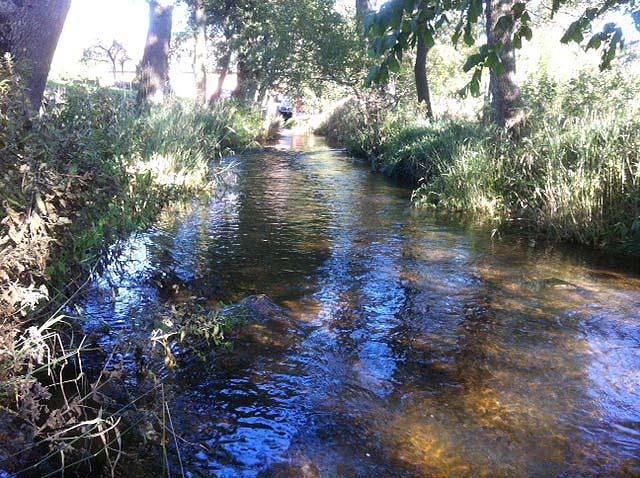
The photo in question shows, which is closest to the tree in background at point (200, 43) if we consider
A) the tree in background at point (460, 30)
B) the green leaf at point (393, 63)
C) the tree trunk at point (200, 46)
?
the tree trunk at point (200, 46)

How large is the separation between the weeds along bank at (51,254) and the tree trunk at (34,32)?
18.4 inches

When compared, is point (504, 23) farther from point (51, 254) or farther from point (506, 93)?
point (506, 93)

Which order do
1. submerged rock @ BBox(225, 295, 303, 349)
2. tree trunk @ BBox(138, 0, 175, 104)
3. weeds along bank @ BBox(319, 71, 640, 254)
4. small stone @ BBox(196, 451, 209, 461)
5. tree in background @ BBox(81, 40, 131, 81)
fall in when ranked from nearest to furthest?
1. small stone @ BBox(196, 451, 209, 461)
2. submerged rock @ BBox(225, 295, 303, 349)
3. weeds along bank @ BBox(319, 71, 640, 254)
4. tree trunk @ BBox(138, 0, 175, 104)
5. tree in background @ BBox(81, 40, 131, 81)

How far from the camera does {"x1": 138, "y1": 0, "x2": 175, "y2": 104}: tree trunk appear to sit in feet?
49.2

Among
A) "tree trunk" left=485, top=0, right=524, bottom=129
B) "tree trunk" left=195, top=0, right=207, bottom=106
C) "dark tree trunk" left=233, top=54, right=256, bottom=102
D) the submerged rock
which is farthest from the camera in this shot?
"dark tree trunk" left=233, top=54, right=256, bottom=102

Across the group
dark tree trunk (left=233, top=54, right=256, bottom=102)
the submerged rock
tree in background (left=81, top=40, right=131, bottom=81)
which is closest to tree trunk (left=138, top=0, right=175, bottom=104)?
dark tree trunk (left=233, top=54, right=256, bottom=102)

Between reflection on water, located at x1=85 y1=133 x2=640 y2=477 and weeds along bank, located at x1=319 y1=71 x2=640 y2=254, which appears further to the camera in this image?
weeds along bank, located at x1=319 y1=71 x2=640 y2=254

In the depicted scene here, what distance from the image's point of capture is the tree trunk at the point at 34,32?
4387mm

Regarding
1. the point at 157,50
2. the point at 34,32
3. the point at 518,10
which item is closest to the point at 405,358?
the point at 518,10

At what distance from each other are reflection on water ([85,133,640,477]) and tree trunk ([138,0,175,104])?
8.82 metres

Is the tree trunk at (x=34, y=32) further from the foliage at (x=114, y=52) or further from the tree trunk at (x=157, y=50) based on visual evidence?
the foliage at (x=114, y=52)

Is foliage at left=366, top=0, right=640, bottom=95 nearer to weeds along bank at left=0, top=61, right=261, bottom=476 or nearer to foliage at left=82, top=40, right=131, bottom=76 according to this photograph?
weeds along bank at left=0, top=61, right=261, bottom=476

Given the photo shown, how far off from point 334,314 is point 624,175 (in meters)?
4.30

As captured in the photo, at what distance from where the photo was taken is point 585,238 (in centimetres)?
714
